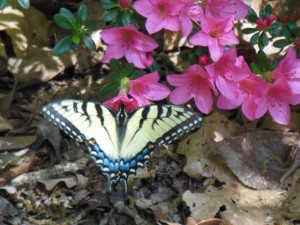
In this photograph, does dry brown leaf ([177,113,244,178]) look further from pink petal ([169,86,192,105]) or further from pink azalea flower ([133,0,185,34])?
pink azalea flower ([133,0,185,34])

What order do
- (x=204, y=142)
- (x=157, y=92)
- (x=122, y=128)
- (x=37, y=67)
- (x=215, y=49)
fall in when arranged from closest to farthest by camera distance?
(x=215, y=49)
(x=122, y=128)
(x=157, y=92)
(x=204, y=142)
(x=37, y=67)

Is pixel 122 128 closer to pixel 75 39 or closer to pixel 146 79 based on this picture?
pixel 146 79

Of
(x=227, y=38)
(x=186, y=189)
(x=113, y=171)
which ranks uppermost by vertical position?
(x=227, y=38)

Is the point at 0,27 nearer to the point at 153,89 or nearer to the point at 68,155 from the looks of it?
the point at 68,155

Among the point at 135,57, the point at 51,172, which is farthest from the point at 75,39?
the point at 51,172

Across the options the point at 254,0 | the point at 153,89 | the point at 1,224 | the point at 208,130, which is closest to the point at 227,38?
the point at 153,89

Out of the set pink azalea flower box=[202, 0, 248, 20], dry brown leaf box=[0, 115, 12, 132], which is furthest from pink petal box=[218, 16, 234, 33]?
dry brown leaf box=[0, 115, 12, 132]

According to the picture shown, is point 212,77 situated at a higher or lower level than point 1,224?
higher
